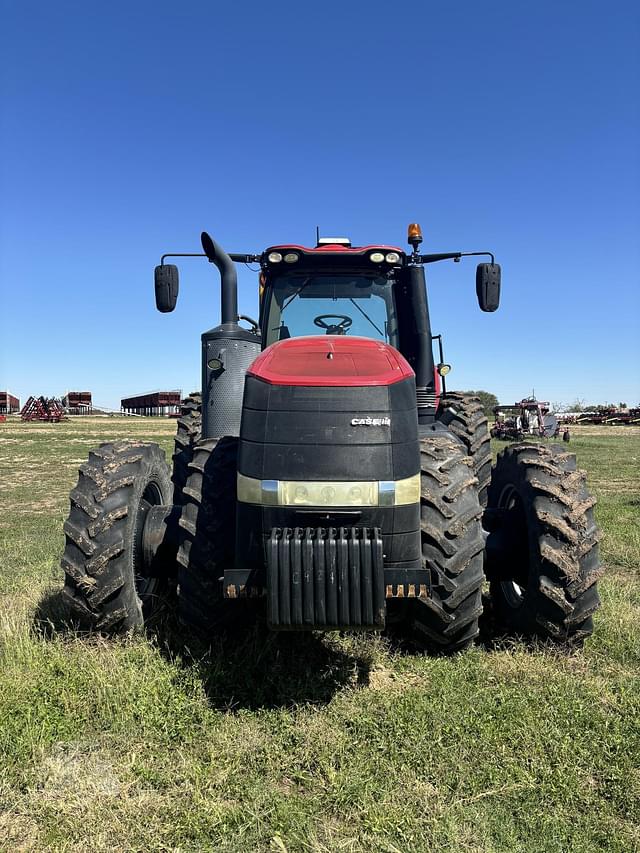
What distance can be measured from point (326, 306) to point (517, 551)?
2359 millimetres

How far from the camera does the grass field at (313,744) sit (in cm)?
241

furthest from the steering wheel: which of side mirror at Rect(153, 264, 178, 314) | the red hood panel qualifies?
side mirror at Rect(153, 264, 178, 314)

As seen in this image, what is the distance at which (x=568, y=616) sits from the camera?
3689 mm

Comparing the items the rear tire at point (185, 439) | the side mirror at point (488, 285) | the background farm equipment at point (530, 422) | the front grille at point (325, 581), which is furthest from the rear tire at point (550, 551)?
the background farm equipment at point (530, 422)

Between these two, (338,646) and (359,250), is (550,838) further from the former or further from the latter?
(359,250)

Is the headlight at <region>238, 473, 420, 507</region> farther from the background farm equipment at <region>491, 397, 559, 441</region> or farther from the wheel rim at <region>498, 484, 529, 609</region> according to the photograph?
the background farm equipment at <region>491, 397, 559, 441</region>

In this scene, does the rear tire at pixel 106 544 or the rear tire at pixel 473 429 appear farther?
the rear tire at pixel 473 429

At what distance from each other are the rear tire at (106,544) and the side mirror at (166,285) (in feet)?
4.78

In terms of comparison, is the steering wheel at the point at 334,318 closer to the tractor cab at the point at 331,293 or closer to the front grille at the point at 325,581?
the tractor cab at the point at 331,293

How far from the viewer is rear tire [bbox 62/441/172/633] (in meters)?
3.72

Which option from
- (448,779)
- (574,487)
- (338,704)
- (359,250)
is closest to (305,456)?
(338,704)

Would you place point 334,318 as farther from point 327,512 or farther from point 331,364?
point 327,512

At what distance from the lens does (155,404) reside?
75.3 m

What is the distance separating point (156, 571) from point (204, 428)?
3.81ft
